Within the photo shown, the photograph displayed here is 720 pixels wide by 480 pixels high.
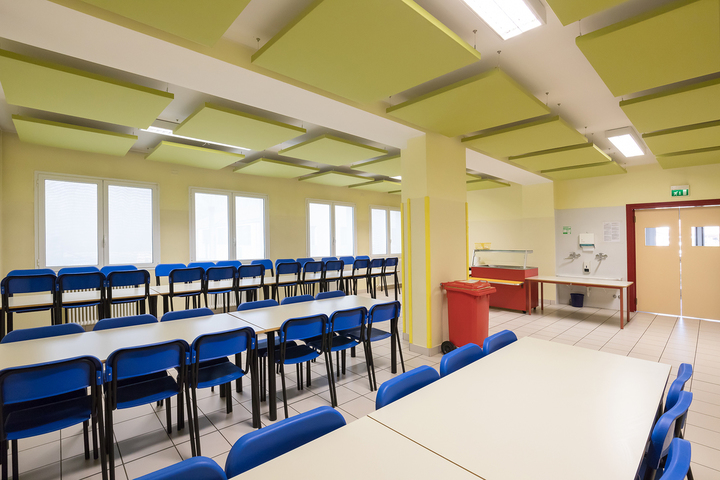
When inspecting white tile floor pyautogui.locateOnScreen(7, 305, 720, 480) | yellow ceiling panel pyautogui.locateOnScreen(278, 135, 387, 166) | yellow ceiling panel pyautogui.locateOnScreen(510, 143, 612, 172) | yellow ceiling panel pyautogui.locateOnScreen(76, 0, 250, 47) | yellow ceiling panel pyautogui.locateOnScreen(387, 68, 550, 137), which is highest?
yellow ceiling panel pyautogui.locateOnScreen(278, 135, 387, 166)

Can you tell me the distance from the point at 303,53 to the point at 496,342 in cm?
255

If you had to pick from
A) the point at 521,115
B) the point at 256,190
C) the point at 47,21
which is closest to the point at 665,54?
the point at 521,115

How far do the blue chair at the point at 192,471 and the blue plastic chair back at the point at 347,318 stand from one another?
1.84 m

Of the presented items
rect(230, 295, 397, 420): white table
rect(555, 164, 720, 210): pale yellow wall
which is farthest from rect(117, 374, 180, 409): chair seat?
rect(555, 164, 720, 210): pale yellow wall

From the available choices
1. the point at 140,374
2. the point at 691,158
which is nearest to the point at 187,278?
the point at 140,374

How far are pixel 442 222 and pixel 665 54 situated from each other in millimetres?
2524

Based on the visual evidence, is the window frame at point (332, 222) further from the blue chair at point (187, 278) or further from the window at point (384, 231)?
the blue chair at point (187, 278)

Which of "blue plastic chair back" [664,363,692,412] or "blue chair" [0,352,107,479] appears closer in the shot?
"blue plastic chair back" [664,363,692,412]

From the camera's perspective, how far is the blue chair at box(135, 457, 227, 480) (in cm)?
94

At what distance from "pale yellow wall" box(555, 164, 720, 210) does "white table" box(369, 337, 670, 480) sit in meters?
6.20

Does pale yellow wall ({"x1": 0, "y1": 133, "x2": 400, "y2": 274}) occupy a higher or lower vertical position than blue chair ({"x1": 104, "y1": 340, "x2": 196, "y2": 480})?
higher

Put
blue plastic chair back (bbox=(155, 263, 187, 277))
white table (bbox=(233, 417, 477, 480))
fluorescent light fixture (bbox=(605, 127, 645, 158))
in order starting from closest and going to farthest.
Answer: white table (bbox=(233, 417, 477, 480)), fluorescent light fixture (bbox=(605, 127, 645, 158)), blue plastic chair back (bbox=(155, 263, 187, 277))

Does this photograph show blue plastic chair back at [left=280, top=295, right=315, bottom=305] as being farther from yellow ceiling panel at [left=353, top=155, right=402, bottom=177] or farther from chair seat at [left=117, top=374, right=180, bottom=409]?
yellow ceiling panel at [left=353, top=155, right=402, bottom=177]

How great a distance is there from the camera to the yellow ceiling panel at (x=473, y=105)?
118 inches
